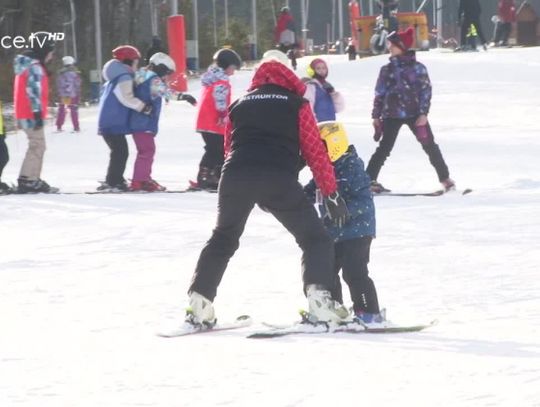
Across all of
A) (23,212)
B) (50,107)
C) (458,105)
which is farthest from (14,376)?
(50,107)

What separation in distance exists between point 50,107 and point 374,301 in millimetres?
22235

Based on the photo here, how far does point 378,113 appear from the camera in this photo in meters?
12.9

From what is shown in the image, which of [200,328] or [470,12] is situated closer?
[200,328]

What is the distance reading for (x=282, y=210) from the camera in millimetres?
6867

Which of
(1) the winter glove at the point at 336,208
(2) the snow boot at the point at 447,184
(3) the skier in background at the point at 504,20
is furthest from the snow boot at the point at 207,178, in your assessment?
(3) the skier in background at the point at 504,20

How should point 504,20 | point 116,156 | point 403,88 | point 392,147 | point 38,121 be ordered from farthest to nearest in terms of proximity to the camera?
point 504,20, point 116,156, point 38,121, point 392,147, point 403,88

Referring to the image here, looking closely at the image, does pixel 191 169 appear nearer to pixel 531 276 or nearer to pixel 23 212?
pixel 23 212

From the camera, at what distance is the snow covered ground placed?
226 inches

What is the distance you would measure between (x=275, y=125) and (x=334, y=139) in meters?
0.29

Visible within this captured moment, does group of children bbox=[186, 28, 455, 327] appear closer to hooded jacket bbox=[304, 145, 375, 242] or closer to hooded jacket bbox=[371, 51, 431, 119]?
hooded jacket bbox=[304, 145, 375, 242]

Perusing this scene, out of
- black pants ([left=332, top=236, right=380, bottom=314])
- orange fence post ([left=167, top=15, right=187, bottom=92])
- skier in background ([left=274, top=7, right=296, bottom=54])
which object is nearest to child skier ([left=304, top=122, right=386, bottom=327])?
black pants ([left=332, top=236, right=380, bottom=314])

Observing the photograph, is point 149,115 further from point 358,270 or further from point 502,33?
point 502,33

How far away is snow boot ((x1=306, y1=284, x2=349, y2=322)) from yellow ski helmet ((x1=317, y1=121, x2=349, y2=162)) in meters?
0.57

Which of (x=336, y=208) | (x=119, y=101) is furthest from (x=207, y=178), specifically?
(x=336, y=208)
